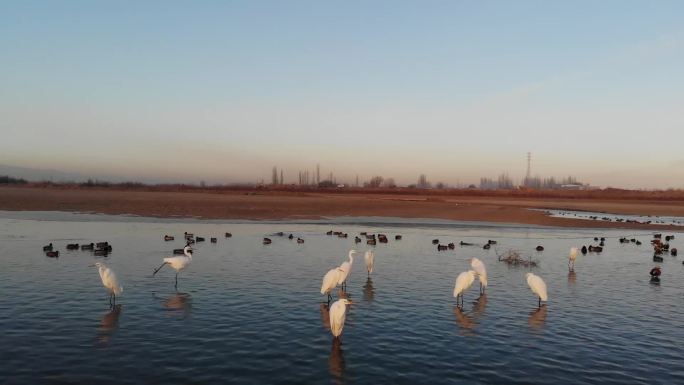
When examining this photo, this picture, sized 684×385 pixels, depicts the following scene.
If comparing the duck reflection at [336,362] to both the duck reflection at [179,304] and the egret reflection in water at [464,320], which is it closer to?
the egret reflection in water at [464,320]

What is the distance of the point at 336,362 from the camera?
1049cm

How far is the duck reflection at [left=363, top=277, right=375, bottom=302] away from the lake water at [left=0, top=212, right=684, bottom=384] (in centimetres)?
8

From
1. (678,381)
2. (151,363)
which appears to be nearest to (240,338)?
(151,363)

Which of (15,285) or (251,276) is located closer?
(15,285)

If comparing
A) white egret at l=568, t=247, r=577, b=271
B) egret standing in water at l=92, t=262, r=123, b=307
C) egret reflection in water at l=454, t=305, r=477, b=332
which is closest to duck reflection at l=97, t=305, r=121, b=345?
A: egret standing in water at l=92, t=262, r=123, b=307

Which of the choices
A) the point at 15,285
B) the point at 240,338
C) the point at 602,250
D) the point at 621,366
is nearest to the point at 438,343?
the point at 621,366

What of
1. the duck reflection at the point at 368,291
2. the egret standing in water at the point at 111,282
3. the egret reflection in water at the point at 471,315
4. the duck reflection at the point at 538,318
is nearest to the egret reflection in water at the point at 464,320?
the egret reflection in water at the point at 471,315

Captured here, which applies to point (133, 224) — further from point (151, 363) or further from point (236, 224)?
point (151, 363)

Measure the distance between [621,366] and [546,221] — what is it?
4534cm

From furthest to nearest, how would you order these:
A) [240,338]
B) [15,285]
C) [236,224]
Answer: [236,224] < [15,285] < [240,338]

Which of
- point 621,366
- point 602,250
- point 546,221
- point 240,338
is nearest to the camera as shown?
point 621,366

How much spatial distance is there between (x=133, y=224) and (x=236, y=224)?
27.5 feet

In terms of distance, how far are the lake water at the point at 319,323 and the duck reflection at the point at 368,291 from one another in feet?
0.26

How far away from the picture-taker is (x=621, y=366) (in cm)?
1077
